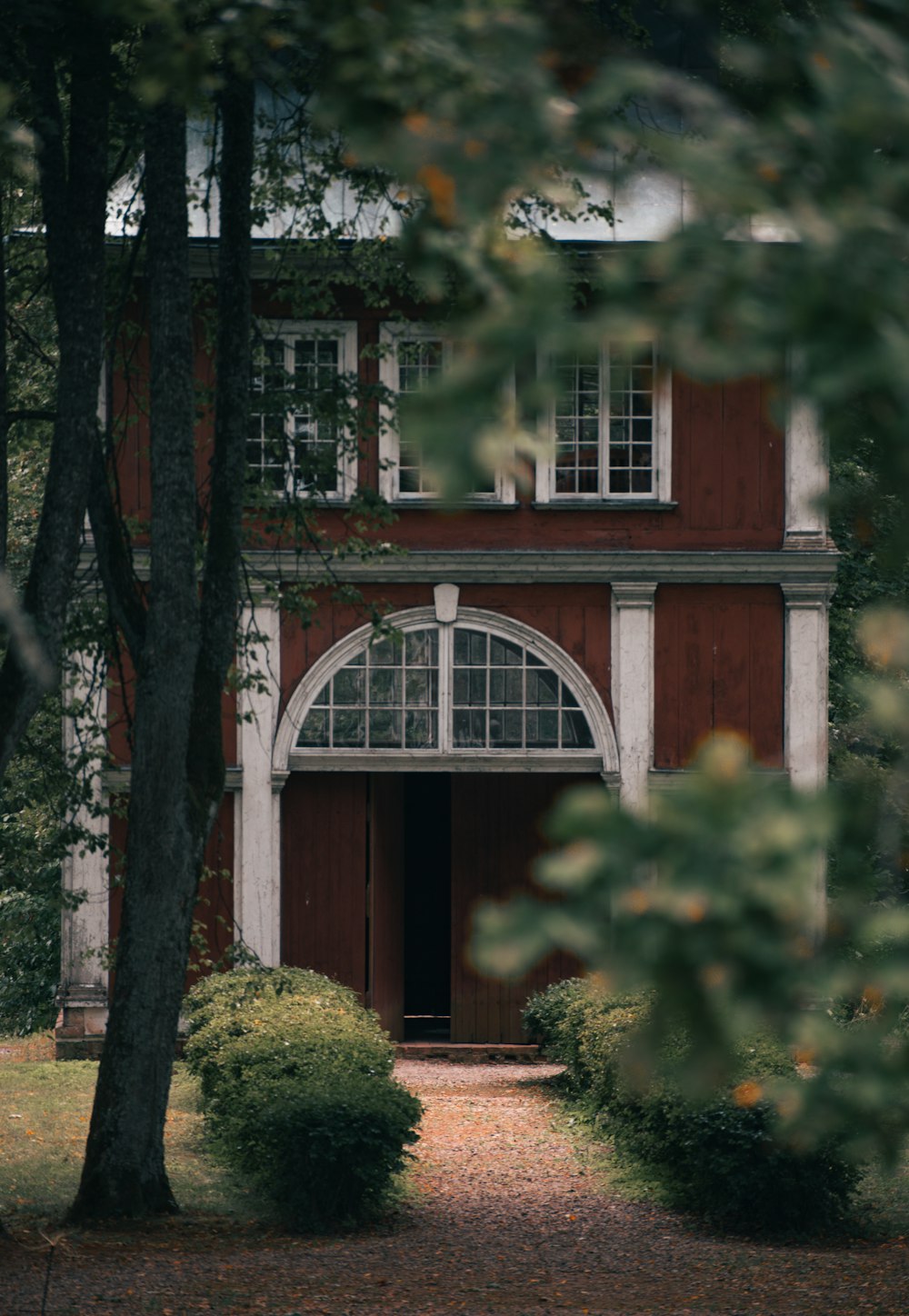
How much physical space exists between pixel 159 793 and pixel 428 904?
11.7 m

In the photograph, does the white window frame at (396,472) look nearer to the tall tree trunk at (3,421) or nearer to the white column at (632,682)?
the white column at (632,682)

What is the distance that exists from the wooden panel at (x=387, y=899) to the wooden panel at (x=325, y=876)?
0.55ft

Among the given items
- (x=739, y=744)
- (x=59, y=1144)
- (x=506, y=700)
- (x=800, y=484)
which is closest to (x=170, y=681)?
(x=59, y=1144)

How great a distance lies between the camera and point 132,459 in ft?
51.9

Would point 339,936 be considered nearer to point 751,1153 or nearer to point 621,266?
point 751,1153

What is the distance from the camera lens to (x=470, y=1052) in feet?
56.5

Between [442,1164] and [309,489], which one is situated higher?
[309,489]

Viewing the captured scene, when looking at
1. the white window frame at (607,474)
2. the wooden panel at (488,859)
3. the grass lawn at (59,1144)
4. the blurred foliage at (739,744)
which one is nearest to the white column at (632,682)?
the white window frame at (607,474)

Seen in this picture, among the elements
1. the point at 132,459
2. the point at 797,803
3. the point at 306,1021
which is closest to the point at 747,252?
the point at 797,803

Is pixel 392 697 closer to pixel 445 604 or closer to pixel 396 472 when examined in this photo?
pixel 445 604

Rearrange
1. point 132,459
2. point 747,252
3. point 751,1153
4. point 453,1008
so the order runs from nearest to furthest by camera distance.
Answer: point 747,252 < point 751,1153 < point 132,459 < point 453,1008

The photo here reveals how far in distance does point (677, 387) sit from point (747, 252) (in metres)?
14.7

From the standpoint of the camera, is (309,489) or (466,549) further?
(466,549)

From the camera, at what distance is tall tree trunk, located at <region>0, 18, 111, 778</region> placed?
331 inches
